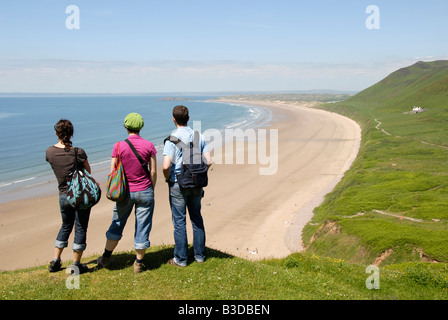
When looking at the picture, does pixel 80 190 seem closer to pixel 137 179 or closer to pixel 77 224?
pixel 77 224

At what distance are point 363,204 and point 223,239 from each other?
7625 millimetres

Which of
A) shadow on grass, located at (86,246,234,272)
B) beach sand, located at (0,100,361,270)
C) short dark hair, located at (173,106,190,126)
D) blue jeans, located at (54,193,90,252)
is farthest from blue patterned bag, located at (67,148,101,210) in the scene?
beach sand, located at (0,100,361,270)

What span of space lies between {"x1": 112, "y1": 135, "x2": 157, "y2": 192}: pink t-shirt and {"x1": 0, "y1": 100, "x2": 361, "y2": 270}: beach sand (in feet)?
31.3

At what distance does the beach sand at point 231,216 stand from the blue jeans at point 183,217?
8.51 m

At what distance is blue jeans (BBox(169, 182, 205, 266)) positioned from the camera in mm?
6832

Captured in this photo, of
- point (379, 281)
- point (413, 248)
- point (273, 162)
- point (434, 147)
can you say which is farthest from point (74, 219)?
point (434, 147)

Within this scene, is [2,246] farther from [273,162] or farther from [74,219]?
[273,162]

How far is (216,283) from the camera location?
257 inches

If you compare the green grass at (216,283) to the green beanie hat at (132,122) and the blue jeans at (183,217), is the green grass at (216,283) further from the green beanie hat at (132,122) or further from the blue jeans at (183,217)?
the green beanie hat at (132,122)

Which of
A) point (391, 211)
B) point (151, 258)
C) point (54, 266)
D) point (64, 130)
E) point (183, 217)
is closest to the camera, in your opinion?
point (64, 130)

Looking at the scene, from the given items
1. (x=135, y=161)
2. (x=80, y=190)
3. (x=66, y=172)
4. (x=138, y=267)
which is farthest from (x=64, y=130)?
(x=138, y=267)

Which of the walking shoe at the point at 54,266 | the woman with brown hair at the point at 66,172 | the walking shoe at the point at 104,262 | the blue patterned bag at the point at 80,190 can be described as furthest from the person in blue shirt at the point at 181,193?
the walking shoe at the point at 54,266

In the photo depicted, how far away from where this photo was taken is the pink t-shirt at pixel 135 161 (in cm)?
640

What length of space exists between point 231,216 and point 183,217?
15815 millimetres
